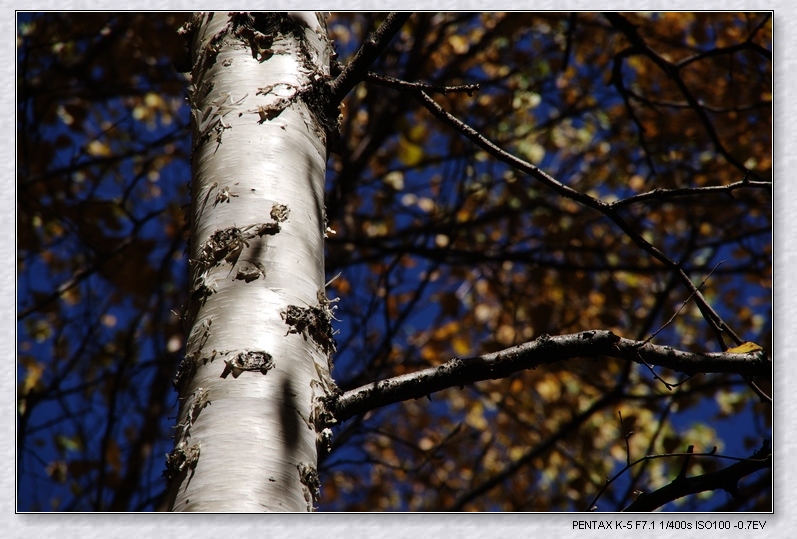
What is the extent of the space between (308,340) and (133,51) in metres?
4.39

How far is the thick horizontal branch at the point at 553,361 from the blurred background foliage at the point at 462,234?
6.75ft

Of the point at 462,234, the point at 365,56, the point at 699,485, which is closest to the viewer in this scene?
the point at 699,485

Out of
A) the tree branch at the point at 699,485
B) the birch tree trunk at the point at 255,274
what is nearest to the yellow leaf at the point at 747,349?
the tree branch at the point at 699,485

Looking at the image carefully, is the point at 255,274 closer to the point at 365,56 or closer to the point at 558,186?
the point at 365,56

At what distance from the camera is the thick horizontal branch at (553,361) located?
1.31 meters

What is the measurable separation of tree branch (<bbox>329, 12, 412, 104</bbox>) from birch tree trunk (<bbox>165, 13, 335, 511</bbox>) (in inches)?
1.6

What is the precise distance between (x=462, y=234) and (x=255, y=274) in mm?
4317

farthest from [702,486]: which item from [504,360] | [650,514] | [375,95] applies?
[375,95]

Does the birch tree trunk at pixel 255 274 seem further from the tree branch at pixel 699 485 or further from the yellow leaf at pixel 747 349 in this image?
the yellow leaf at pixel 747 349

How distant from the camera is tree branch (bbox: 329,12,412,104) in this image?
146cm

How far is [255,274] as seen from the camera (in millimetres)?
1229

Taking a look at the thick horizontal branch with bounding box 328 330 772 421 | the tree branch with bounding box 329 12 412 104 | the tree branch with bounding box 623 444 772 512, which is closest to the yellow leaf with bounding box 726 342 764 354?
the thick horizontal branch with bounding box 328 330 772 421

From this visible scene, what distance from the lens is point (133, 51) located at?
4.84m

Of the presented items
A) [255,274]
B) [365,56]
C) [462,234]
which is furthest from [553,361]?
[462,234]
